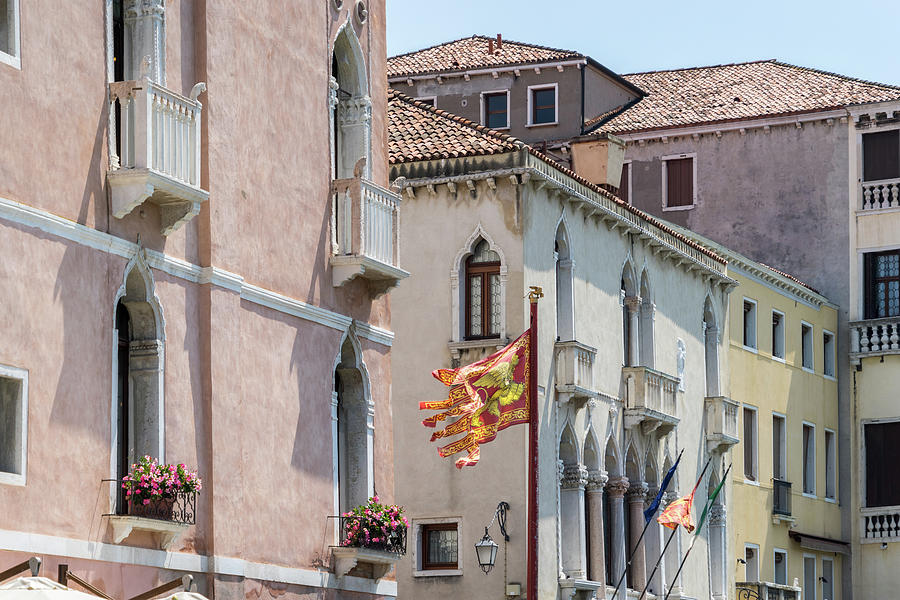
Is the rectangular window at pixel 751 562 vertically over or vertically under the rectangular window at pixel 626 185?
under

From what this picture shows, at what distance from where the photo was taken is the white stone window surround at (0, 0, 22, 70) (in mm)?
15875

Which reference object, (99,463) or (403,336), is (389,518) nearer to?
(99,463)

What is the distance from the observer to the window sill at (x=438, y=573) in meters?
28.0

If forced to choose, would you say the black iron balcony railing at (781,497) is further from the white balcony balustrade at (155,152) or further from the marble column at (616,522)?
the white balcony balustrade at (155,152)

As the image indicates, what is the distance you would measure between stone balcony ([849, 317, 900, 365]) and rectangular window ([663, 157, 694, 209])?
445 cm

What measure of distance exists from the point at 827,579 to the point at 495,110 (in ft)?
39.3

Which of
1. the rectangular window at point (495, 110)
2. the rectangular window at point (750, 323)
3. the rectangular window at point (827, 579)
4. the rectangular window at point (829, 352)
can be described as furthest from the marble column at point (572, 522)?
the rectangular window at point (829, 352)

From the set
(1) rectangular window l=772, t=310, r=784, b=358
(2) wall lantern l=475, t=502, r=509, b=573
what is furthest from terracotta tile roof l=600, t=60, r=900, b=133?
(2) wall lantern l=475, t=502, r=509, b=573

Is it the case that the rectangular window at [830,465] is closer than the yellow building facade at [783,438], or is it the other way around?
the yellow building facade at [783,438]

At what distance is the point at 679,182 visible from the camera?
143 ft

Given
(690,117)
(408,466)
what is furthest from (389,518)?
(690,117)

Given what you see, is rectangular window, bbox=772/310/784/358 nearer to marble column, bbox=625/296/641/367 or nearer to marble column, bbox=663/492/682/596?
marble column, bbox=663/492/682/596

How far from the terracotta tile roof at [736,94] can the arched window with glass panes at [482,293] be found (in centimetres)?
1452

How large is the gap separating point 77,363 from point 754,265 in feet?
77.1
